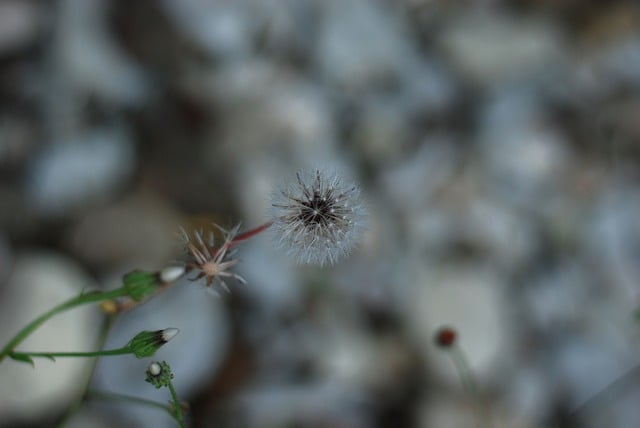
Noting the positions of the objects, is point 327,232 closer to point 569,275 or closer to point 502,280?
point 502,280

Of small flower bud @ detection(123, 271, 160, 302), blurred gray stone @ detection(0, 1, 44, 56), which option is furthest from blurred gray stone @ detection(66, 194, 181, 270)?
small flower bud @ detection(123, 271, 160, 302)

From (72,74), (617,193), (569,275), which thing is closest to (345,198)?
(72,74)

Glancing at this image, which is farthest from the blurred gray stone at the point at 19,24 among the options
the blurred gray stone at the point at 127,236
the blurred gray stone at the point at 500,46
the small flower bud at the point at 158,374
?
the small flower bud at the point at 158,374

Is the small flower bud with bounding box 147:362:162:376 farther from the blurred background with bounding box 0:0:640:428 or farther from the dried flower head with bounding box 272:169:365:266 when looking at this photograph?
the blurred background with bounding box 0:0:640:428

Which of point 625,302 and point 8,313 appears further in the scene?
point 625,302

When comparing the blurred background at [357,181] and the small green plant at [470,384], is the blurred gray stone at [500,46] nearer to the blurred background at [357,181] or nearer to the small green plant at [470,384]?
the blurred background at [357,181]

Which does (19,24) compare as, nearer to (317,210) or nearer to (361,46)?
(361,46)

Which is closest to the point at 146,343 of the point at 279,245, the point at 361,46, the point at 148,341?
the point at 148,341
